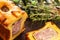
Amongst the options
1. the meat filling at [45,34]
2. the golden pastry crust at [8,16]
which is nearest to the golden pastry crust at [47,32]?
the meat filling at [45,34]

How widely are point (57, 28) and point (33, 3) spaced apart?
0.28 m

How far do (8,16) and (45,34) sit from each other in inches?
13.0

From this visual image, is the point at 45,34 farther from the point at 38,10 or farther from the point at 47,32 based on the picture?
the point at 38,10

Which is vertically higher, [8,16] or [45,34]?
[8,16]

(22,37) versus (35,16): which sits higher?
(35,16)

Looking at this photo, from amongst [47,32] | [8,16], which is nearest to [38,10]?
[47,32]

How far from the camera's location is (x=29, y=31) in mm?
1527

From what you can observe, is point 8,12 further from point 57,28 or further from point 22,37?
point 57,28

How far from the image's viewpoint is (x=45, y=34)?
1463mm

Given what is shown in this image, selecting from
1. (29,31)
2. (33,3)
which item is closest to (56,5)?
(33,3)

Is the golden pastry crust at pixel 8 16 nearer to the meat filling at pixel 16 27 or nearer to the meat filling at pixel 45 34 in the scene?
the meat filling at pixel 16 27

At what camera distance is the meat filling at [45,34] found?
1438 mm

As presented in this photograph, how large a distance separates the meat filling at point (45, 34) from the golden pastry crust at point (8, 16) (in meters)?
0.16

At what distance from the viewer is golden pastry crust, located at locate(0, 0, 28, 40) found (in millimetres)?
1325
